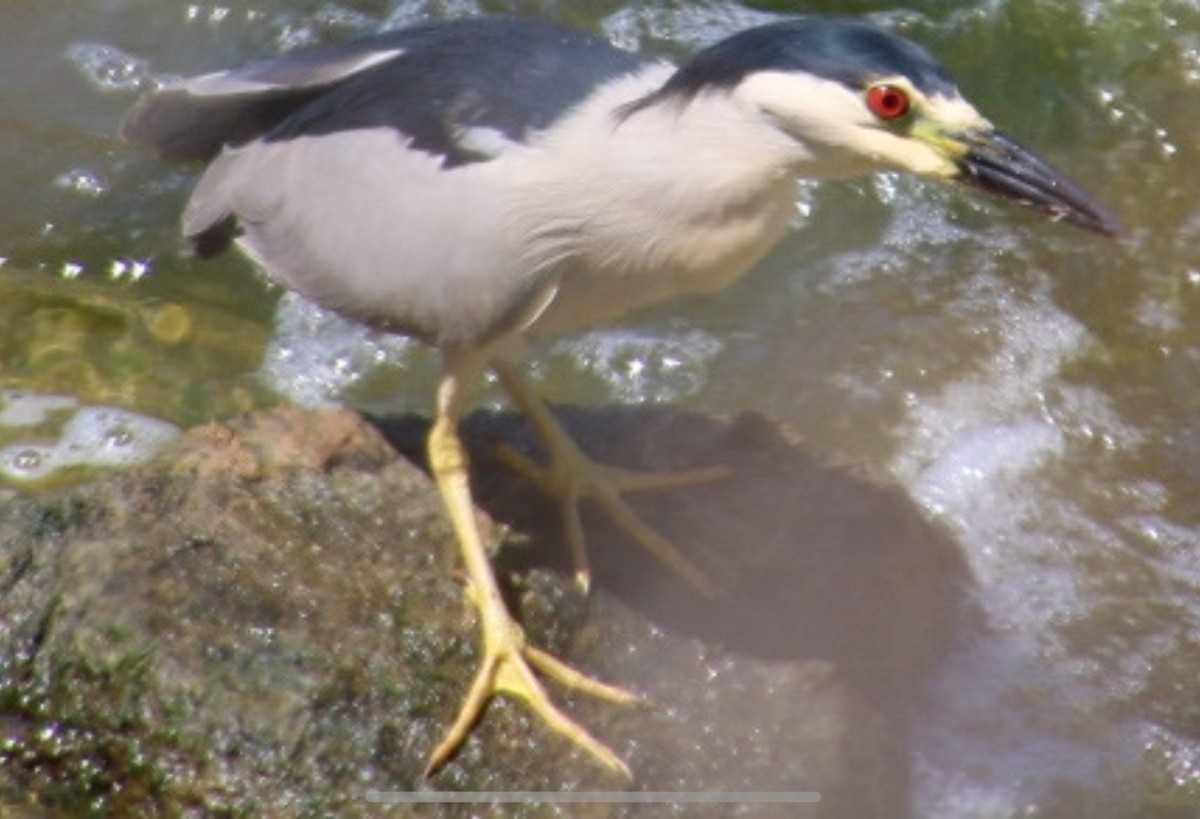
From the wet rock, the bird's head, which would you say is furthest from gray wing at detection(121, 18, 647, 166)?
the wet rock

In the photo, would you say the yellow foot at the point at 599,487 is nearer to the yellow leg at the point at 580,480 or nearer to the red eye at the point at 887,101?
the yellow leg at the point at 580,480

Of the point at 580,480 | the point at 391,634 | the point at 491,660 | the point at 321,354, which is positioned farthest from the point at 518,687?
the point at 321,354

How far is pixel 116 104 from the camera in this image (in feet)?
17.1

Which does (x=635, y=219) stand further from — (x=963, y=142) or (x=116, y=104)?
(x=116, y=104)

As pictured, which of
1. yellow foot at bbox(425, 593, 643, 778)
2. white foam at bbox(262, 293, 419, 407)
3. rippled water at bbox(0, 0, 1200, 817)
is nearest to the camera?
yellow foot at bbox(425, 593, 643, 778)

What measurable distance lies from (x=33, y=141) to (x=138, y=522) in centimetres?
222

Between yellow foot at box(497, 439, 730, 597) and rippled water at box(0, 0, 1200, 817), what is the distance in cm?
46

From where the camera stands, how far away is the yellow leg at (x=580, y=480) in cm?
340

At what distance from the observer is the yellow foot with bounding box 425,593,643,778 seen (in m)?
3.03

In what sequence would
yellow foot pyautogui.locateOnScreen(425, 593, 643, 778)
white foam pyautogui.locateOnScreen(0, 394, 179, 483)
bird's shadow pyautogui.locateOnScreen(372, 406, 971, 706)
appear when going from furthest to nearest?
white foam pyautogui.locateOnScreen(0, 394, 179, 483)
bird's shadow pyautogui.locateOnScreen(372, 406, 971, 706)
yellow foot pyautogui.locateOnScreen(425, 593, 643, 778)

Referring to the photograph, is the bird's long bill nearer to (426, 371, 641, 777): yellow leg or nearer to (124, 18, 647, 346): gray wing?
(124, 18, 647, 346): gray wing

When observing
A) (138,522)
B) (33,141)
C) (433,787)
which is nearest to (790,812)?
(433,787)

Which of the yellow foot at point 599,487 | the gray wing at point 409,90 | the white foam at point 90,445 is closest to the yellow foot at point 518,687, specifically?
the yellow foot at point 599,487

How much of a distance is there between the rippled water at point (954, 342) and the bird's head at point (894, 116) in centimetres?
101
